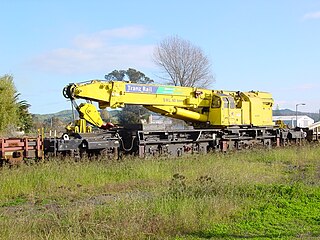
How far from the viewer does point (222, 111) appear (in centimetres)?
2350

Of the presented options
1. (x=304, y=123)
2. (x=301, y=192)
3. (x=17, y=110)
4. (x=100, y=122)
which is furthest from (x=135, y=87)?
(x=304, y=123)

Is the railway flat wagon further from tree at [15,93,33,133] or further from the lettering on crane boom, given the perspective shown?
tree at [15,93,33,133]

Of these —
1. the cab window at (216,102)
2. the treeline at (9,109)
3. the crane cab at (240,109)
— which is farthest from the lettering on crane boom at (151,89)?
the treeline at (9,109)

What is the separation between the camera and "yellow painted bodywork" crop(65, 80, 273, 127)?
1905cm

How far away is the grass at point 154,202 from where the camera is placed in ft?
22.7

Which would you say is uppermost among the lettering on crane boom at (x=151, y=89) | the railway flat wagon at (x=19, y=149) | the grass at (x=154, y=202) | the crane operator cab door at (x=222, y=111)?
the lettering on crane boom at (x=151, y=89)

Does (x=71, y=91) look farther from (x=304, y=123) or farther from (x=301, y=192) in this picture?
(x=304, y=123)

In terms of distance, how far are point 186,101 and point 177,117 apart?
38.5 inches

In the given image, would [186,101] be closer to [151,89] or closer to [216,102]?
[216,102]

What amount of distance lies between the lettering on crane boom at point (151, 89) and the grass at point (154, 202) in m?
5.30

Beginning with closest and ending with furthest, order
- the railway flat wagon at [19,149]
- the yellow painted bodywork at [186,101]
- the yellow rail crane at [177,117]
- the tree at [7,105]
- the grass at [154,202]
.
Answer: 1. the grass at [154,202]
2. the railway flat wagon at [19,149]
3. the yellow rail crane at [177,117]
4. the yellow painted bodywork at [186,101]
5. the tree at [7,105]

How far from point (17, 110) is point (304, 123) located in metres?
81.6

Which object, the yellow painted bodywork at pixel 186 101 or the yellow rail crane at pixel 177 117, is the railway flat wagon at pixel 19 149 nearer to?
the yellow rail crane at pixel 177 117

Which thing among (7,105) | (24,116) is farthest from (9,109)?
(24,116)
